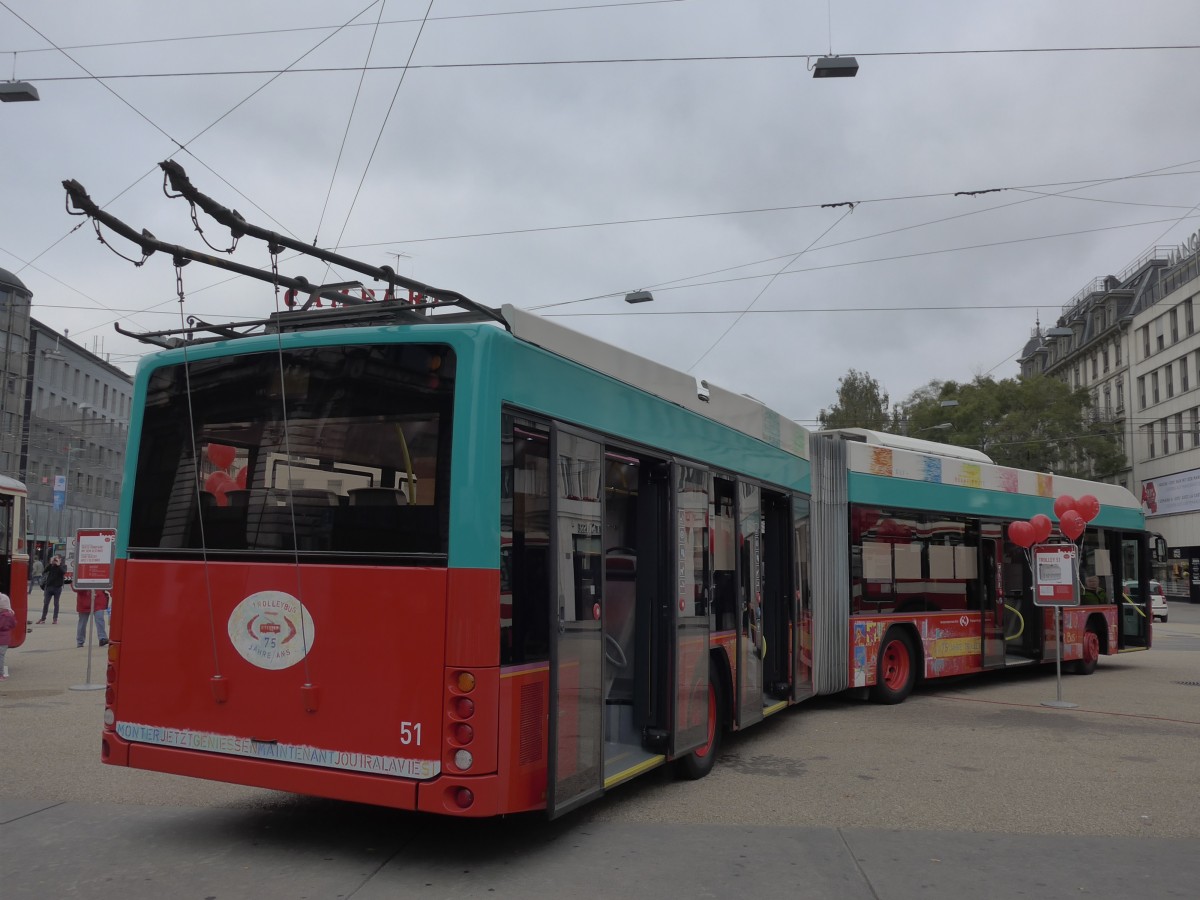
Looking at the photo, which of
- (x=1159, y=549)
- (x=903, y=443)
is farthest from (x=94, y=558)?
(x=1159, y=549)

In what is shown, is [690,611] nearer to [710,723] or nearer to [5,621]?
[710,723]

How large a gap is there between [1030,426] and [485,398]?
188ft

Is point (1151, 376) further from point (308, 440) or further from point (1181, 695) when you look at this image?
point (308, 440)

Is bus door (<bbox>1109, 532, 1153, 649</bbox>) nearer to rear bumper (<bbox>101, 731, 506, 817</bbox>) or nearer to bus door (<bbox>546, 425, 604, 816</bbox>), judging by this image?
bus door (<bbox>546, 425, 604, 816</bbox>)

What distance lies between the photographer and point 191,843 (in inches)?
240

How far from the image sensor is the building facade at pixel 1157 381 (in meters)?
55.0

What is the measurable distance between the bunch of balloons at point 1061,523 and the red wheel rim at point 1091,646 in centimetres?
Result: 206

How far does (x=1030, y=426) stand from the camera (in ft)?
189

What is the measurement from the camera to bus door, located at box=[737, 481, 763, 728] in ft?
29.1

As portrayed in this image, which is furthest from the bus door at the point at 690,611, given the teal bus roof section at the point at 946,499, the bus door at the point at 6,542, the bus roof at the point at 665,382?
the bus door at the point at 6,542

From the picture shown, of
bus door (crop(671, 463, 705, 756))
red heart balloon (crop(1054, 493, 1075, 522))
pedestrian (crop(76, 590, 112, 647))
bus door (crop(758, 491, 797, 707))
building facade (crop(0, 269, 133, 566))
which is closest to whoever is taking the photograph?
bus door (crop(671, 463, 705, 756))

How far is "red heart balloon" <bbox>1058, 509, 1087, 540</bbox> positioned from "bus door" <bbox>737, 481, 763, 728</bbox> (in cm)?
727

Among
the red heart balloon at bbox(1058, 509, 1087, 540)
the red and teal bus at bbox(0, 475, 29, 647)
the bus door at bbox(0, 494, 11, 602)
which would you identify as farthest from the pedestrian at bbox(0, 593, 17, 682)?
the red heart balloon at bbox(1058, 509, 1087, 540)

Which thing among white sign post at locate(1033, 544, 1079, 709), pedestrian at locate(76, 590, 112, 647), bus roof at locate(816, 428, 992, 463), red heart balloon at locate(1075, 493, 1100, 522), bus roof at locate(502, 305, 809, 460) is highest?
bus roof at locate(816, 428, 992, 463)
